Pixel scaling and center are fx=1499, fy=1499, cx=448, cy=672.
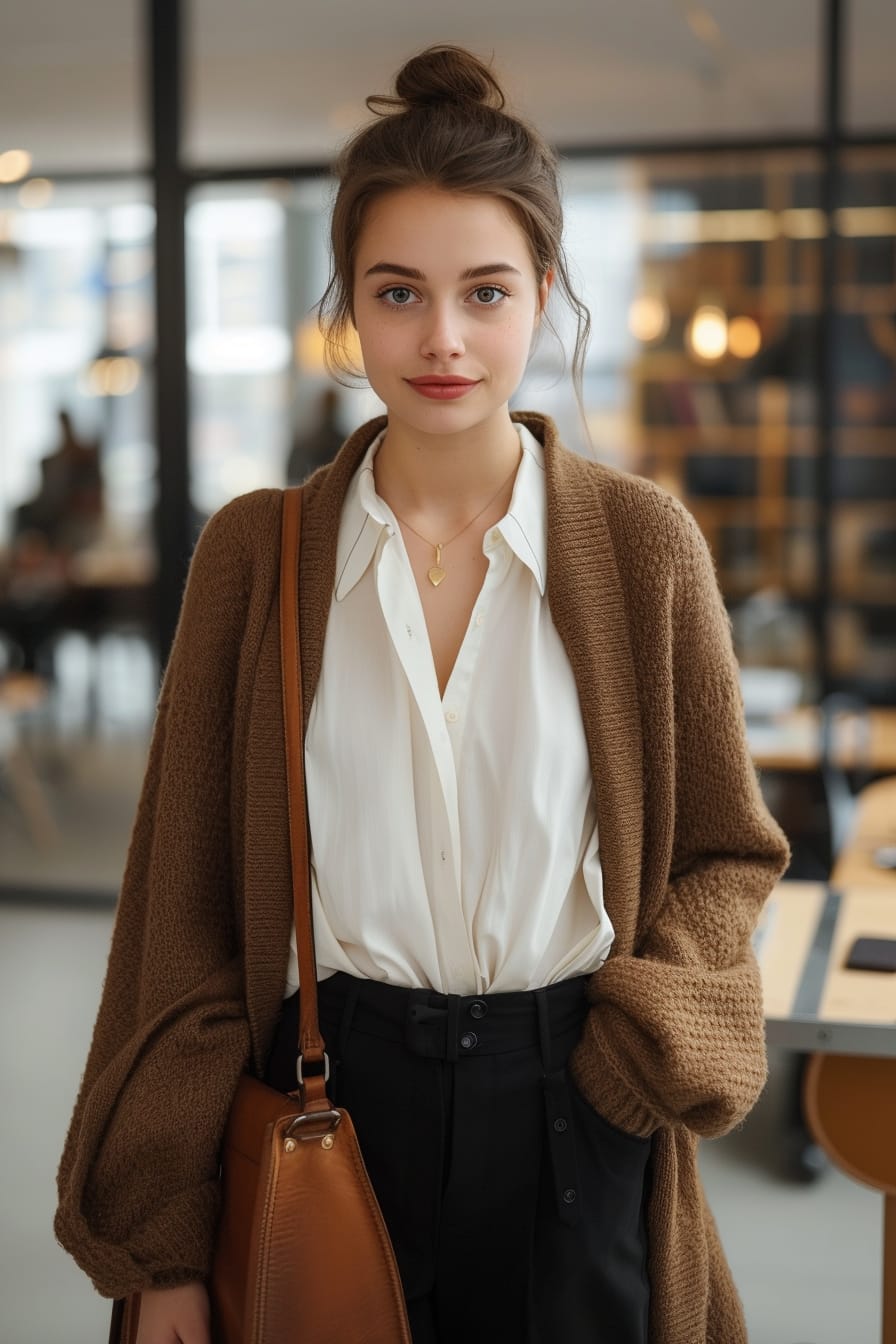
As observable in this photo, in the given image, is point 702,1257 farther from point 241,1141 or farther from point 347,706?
point 347,706

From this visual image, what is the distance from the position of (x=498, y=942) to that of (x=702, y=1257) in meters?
0.42

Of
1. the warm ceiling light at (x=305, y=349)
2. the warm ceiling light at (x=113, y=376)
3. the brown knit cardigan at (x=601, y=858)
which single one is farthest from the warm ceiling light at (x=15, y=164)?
the brown knit cardigan at (x=601, y=858)

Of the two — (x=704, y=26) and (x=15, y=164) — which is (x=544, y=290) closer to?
(x=704, y=26)

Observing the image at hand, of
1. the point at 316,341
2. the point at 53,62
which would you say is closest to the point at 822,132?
the point at 316,341

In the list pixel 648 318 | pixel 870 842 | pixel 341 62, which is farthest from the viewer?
pixel 648 318

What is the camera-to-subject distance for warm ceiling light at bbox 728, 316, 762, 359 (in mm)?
5582

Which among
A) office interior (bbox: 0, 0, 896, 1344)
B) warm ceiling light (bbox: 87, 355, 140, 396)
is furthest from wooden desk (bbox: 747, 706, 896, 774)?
warm ceiling light (bbox: 87, 355, 140, 396)

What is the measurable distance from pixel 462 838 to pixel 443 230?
0.52m

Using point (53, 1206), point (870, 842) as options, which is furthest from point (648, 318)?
point (53, 1206)

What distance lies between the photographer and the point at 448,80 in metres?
1.31

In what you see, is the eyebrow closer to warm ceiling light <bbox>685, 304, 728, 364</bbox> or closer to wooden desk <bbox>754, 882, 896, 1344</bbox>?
wooden desk <bbox>754, 882, 896, 1344</bbox>

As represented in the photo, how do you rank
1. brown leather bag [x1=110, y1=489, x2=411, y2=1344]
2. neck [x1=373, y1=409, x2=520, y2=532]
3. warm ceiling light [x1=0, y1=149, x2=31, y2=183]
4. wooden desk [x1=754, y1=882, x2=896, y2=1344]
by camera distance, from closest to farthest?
brown leather bag [x1=110, y1=489, x2=411, y2=1344] → neck [x1=373, y1=409, x2=520, y2=532] → wooden desk [x1=754, y1=882, x2=896, y2=1344] → warm ceiling light [x1=0, y1=149, x2=31, y2=183]

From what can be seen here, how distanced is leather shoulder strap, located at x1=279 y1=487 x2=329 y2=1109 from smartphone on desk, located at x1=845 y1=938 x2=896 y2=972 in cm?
93

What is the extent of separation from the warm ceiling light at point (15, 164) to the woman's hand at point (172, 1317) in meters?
4.45
